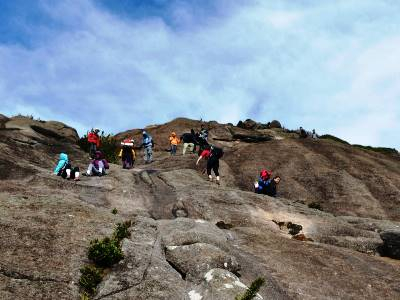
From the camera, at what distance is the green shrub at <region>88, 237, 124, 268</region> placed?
17547 mm

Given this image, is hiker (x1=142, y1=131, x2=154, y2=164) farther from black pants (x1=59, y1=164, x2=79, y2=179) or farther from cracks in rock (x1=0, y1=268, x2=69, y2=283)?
cracks in rock (x1=0, y1=268, x2=69, y2=283)

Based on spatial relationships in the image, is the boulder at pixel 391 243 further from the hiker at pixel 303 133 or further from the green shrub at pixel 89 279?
the hiker at pixel 303 133

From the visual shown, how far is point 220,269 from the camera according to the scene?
17.8 meters

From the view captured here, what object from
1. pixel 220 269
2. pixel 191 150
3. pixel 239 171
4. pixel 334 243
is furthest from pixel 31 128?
pixel 220 269

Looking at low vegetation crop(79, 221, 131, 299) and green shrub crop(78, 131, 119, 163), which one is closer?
low vegetation crop(79, 221, 131, 299)

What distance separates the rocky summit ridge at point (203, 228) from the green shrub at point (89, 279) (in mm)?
195

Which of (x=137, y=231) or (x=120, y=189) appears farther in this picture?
(x=120, y=189)

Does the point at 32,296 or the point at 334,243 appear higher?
the point at 334,243

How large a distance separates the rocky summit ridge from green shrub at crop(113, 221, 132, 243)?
12.8 inches

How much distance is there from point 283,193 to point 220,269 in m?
23.2

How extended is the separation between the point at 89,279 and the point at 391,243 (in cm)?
1670

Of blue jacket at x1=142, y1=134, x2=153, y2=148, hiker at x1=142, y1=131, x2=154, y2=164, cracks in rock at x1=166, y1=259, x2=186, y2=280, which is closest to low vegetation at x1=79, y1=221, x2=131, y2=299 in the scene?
cracks in rock at x1=166, y1=259, x2=186, y2=280

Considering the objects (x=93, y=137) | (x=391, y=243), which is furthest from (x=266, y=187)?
(x=93, y=137)

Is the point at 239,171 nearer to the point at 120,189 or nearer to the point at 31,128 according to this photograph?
the point at 120,189
